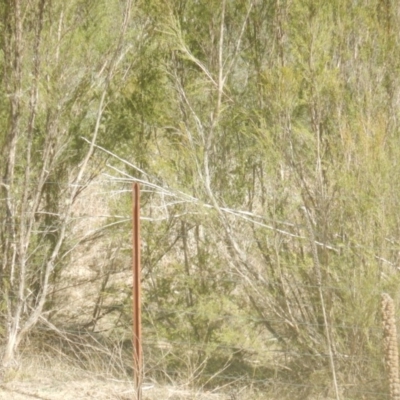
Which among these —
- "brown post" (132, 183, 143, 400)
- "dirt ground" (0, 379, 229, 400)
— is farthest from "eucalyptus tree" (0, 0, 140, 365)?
"brown post" (132, 183, 143, 400)

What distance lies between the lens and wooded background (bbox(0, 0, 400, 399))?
649 centimetres

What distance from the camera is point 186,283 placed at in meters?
7.80

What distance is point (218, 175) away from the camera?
24.8 feet

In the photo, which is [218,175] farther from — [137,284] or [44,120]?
[137,284]

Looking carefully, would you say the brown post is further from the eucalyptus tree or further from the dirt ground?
the eucalyptus tree

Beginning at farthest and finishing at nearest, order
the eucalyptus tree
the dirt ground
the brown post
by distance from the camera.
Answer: the eucalyptus tree < the dirt ground < the brown post

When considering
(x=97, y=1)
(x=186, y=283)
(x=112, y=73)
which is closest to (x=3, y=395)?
(x=186, y=283)

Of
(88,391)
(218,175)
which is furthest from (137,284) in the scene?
(218,175)

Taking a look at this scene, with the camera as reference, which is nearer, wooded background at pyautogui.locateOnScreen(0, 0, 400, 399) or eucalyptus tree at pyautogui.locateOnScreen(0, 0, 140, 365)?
wooded background at pyautogui.locateOnScreen(0, 0, 400, 399)

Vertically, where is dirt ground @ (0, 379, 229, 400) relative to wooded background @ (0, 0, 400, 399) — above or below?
below

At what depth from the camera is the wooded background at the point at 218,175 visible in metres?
6.49

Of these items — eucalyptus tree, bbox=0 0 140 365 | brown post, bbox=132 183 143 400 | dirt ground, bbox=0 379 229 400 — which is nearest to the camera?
brown post, bbox=132 183 143 400

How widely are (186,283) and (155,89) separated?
5.44 feet

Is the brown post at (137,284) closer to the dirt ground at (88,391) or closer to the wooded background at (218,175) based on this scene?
the dirt ground at (88,391)
